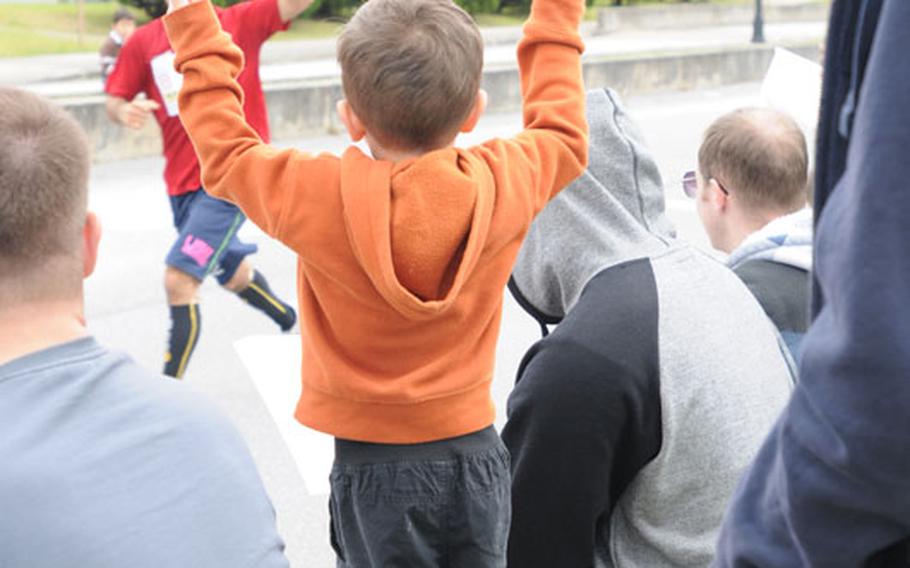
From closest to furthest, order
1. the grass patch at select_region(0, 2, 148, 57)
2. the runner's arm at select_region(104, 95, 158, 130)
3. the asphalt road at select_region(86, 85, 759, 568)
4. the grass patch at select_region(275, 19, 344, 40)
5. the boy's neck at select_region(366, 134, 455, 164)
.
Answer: the boy's neck at select_region(366, 134, 455, 164), the asphalt road at select_region(86, 85, 759, 568), the runner's arm at select_region(104, 95, 158, 130), the grass patch at select_region(0, 2, 148, 57), the grass patch at select_region(275, 19, 344, 40)

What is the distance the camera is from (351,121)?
Result: 275 cm

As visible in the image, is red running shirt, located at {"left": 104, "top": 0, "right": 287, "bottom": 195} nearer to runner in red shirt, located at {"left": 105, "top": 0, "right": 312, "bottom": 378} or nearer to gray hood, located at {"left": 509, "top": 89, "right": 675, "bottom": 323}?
runner in red shirt, located at {"left": 105, "top": 0, "right": 312, "bottom": 378}

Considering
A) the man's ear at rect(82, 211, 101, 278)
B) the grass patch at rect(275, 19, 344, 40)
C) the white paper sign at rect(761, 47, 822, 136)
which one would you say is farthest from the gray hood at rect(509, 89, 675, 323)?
the grass patch at rect(275, 19, 344, 40)

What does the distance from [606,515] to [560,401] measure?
0.86 feet

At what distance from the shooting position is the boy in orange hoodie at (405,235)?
263 centimetres

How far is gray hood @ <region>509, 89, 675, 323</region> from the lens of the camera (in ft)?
8.95

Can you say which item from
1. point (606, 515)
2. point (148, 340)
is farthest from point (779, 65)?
point (148, 340)

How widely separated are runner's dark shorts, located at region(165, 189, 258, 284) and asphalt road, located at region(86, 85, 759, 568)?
1.97 ft

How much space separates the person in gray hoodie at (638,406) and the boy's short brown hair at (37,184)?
0.97 m

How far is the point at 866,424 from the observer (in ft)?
3.48

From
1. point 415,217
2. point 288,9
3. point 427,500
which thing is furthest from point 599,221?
point 288,9

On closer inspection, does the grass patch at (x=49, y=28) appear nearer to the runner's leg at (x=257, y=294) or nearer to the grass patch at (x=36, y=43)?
the grass patch at (x=36, y=43)

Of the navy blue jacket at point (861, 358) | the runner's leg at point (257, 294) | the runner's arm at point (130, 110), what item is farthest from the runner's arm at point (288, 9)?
the navy blue jacket at point (861, 358)

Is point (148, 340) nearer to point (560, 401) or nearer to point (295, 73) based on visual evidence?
point (560, 401)
